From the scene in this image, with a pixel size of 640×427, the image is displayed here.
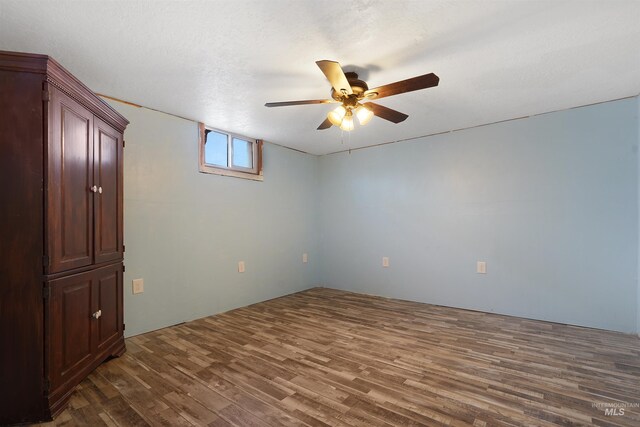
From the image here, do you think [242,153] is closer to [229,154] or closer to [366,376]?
[229,154]

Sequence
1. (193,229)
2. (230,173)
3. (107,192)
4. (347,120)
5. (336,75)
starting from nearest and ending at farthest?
(336,75), (107,192), (347,120), (193,229), (230,173)

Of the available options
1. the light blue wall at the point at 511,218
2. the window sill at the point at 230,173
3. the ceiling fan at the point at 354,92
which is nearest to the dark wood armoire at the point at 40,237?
the ceiling fan at the point at 354,92

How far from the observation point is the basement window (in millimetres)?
3146

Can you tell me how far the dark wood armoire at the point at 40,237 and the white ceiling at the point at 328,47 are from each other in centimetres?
32

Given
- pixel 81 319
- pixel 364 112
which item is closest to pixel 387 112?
pixel 364 112

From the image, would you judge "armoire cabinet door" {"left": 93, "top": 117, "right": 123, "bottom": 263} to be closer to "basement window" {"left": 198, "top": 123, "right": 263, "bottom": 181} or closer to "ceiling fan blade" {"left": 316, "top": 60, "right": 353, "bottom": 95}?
"basement window" {"left": 198, "top": 123, "right": 263, "bottom": 181}

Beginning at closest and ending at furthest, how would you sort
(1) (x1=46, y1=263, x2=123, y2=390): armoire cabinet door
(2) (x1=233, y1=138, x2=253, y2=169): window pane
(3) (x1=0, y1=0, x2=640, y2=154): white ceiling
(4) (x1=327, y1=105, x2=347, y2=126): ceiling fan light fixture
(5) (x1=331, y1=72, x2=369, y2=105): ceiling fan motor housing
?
1. (3) (x1=0, y1=0, x2=640, y2=154): white ceiling
2. (1) (x1=46, y1=263, x2=123, y2=390): armoire cabinet door
3. (5) (x1=331, y1=72, x2=369, y2=105): ceiling fan motor housing
4. (4) (x1=327, y1=105, x2=347, y2=126): ceiling fan light fixture
5. (2) (x1=233, y1=138, x2=253, y2=169): window pane

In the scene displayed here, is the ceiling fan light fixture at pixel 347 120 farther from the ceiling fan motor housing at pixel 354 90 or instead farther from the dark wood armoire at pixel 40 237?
the dark wood armoire at pixel 40 237

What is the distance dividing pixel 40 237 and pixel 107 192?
24.4 inches

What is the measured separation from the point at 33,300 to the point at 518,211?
385 cm

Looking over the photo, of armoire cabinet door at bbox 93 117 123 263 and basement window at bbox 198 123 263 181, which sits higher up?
basement window at bbox 198 123 263 181

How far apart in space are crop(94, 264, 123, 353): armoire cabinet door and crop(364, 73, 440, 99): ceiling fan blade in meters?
2.13

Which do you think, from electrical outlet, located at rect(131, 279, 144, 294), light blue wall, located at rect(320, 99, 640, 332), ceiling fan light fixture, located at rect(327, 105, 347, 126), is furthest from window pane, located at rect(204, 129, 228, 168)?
light blue wall, located at rect(320, 99, 640, 332)

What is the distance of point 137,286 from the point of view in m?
2.56
